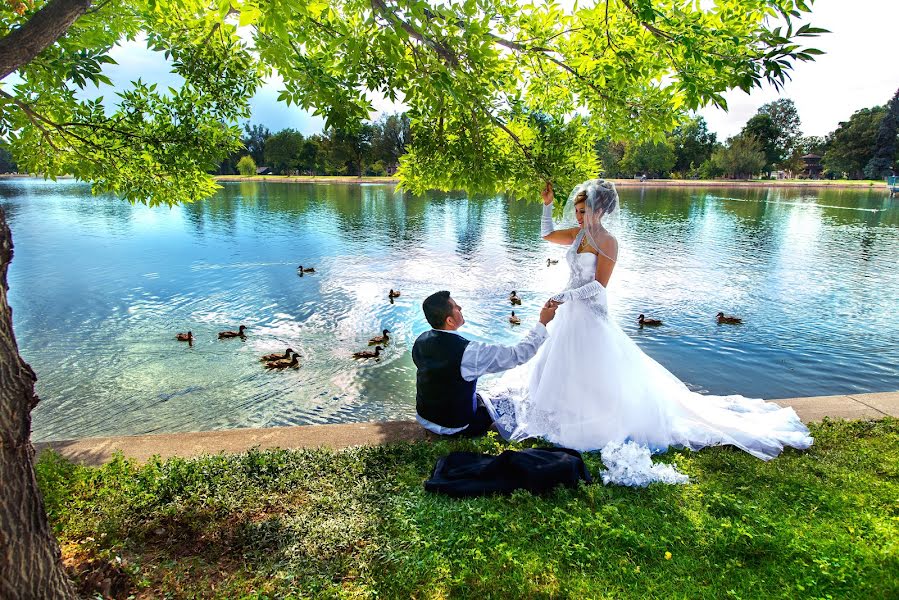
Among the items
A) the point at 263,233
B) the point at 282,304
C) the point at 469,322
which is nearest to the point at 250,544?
the point at 469,322

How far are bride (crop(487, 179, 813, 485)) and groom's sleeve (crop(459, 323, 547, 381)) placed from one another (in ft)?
2.67

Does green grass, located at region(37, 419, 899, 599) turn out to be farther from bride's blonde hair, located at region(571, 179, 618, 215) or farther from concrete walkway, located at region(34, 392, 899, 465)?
bride's blonde hair, located at region(571, 179, 618, 215)

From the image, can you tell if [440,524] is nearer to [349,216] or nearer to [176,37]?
[176,37]

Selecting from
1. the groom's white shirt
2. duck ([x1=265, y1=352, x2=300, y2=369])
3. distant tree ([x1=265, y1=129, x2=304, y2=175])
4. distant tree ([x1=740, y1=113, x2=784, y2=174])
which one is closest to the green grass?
the groom's white shirt

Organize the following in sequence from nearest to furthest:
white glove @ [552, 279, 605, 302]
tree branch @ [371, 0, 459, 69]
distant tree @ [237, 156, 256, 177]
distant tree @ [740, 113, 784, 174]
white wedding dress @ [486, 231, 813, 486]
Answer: tree branch @ [371, 0, 459, 69]
white wedding dress @ [486, 231, 813, 486]
white glove @ [552, 279, 605, 302]
distant tree @ [740, 113, 784, 174]
distant tree @ [237, 156, 256, 177]

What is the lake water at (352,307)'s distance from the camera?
10.0 m

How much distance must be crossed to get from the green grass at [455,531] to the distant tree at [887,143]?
11247cm

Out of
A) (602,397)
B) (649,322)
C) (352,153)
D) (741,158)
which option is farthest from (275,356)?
(741,158)

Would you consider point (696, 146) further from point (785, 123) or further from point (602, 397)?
point (602, 397)

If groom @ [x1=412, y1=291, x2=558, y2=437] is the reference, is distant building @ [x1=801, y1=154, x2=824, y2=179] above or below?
above

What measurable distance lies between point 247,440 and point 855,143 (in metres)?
121

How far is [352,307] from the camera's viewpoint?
617 inches

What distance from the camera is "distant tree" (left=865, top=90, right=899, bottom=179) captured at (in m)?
87.6

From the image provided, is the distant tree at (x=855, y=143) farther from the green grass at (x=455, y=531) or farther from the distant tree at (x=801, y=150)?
the green grass at (x=455, y=531)
